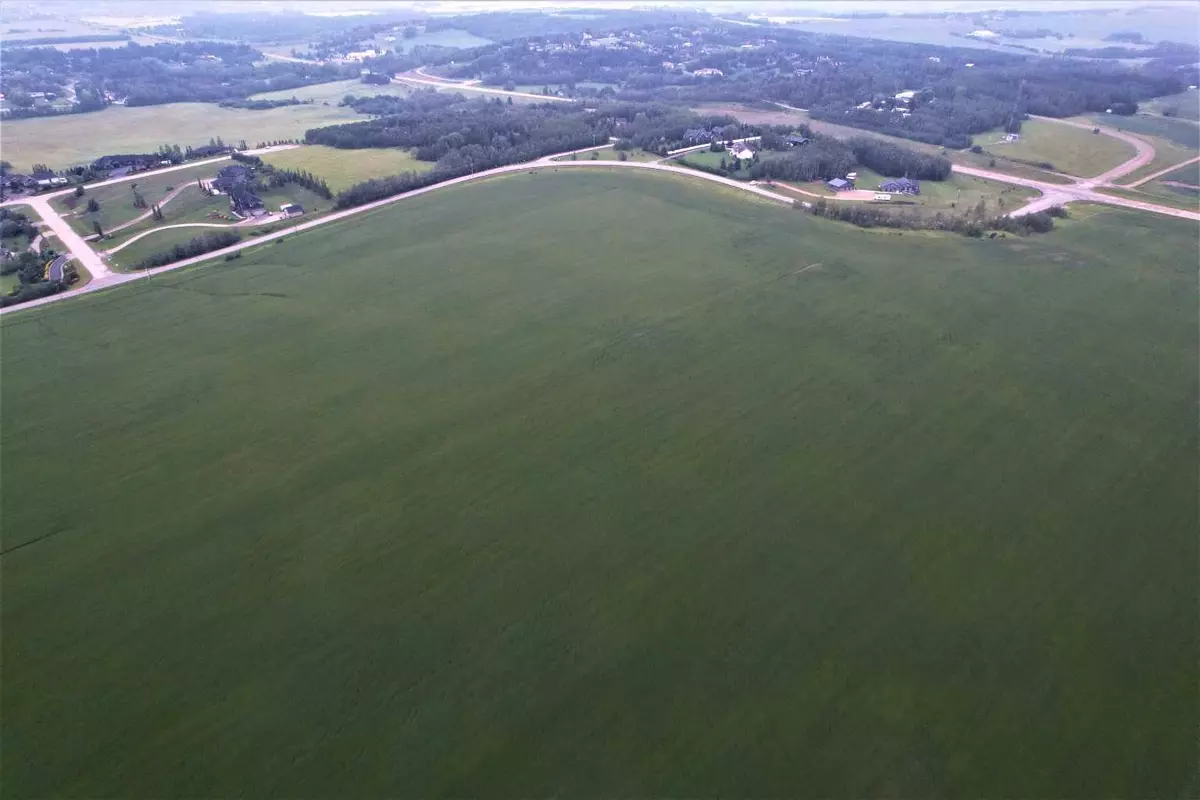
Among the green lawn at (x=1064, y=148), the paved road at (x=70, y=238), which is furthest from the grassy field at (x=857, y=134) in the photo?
the paved road at (x=70, y=238)

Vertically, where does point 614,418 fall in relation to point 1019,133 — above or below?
below

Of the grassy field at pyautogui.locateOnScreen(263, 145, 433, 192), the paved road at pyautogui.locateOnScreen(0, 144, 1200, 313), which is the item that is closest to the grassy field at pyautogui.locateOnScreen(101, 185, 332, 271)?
the paved road at pyautogui.locateOnScreen(0, 144, 1200, 313)

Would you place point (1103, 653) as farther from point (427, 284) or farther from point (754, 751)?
point (427, 284)

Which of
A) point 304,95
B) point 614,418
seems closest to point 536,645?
point 614,418

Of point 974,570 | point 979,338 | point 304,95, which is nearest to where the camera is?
point 974,570

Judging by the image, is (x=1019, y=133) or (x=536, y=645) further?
(x=1019, y=133)

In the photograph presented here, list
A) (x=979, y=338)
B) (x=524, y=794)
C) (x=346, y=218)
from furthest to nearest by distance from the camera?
(x=346, y=218) → (x=979, y=338) → (x=524, y=794)

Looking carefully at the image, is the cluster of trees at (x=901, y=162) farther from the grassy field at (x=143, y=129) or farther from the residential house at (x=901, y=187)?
the grassy field at (x=143, y=129)
